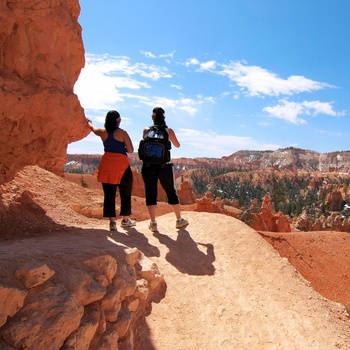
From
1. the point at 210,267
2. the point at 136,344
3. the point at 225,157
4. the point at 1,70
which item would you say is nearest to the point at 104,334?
the point at 136,344

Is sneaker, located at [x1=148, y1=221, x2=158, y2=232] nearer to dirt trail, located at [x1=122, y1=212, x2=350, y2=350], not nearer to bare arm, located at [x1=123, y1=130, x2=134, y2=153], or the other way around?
dirt trail, located at [x1=122, y1=212, x2=350, y2=350]

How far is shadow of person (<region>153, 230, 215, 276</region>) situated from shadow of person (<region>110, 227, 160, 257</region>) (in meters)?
0.22

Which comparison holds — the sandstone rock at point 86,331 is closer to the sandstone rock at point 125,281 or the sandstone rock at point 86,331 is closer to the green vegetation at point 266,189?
the sandstone rock at point 125,281

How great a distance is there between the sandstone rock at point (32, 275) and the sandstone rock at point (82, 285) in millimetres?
180

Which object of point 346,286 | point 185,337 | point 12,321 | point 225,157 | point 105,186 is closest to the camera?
point 12,321

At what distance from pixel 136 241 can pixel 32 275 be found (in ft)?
7.94

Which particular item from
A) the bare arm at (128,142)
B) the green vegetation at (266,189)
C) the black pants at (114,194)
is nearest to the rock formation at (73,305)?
the black pants at (114,194)

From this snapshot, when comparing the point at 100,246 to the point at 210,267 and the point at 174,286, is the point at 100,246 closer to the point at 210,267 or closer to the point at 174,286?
the point at 174,286

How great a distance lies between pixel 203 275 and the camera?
4.52 m

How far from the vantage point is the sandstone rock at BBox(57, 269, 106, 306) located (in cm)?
270

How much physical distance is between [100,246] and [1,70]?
2.49 meters

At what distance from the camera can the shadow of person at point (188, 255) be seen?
462cm

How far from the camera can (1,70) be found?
418 centimetres

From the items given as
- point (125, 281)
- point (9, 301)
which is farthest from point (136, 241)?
point (9, 301)
